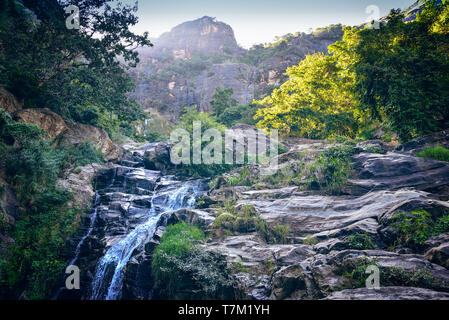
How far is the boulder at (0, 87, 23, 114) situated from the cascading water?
856cm

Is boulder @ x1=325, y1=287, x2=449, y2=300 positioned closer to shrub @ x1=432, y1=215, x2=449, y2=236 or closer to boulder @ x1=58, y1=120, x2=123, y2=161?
shrub @ x1=432, y1=215, x2=449, y2=236

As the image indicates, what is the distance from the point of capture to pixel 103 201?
12086 mm

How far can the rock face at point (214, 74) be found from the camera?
4219 cm

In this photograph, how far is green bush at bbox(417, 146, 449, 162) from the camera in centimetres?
856

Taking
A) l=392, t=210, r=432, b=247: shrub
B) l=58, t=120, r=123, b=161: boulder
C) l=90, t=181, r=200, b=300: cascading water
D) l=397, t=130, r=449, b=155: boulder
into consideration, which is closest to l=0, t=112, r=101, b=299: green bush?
l=90, t=181, r=200, b=300: cascading water

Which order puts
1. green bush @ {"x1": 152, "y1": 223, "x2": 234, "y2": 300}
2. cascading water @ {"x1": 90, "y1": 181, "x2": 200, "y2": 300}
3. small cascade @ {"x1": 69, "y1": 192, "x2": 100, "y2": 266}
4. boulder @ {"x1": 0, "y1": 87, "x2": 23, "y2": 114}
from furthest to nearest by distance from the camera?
boulder @ {"x1": 0, "y1": 87, "x2": 23, "y2": 114}, small cascade @ {"x1": 69, "y1": 192, "x2": 100, "y2": 266}, cascading water @ {"x1": 90, "y1": 181, "x2": 200, "y2": 300}, green bush @ {"x1": 152, "y1": 223, "x2": 234, "y2": 300}

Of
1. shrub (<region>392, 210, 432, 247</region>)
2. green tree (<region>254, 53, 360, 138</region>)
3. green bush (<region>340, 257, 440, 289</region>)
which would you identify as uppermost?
green tree (<region>254, 53, 360, 138</region>)

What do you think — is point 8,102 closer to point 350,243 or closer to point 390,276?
point 350,243

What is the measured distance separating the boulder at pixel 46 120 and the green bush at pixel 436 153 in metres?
18.3

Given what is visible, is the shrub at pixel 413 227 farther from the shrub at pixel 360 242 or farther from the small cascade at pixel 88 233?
the small cascade at pixel 88 233

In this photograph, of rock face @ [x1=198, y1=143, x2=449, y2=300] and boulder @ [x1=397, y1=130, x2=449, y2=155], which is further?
boulder @ [x1=397, y1=130, x2=449, y2=155]

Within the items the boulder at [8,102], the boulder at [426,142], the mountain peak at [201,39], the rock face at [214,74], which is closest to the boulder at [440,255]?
the boulder at [426,142]
